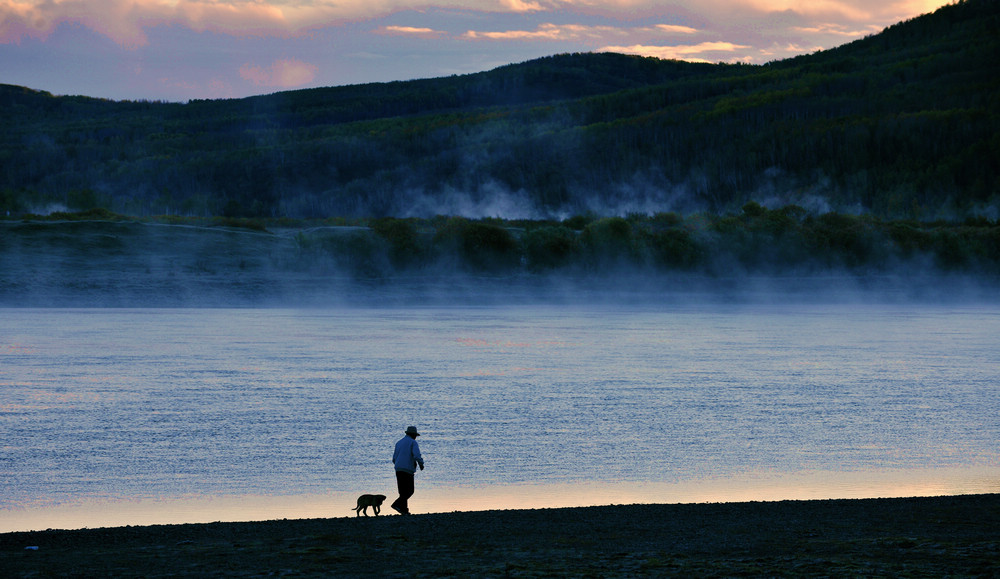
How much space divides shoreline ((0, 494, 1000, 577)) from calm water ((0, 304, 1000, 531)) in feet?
4.80

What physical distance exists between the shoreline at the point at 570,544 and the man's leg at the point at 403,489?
52 cm

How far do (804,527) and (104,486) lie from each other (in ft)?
30.2

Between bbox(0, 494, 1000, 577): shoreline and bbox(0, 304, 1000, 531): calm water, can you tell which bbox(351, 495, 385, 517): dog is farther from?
bbox(0, 304, 1000, 531): calm water

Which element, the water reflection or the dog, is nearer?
the dog

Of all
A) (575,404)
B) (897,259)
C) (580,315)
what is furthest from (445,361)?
(897,259)

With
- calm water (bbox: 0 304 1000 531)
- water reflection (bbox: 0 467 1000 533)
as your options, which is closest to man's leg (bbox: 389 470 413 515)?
water reflection (bbox: 0 467 1000 533)

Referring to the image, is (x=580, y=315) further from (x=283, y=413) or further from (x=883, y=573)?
(x=883, y=573)

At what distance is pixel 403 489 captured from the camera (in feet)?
48.2

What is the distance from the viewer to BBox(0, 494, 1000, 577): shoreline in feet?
35.3

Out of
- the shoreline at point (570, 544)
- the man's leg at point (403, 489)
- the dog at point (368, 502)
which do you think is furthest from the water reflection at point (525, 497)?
the shoreline at point (570, 544)

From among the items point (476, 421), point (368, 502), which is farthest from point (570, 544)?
point (476, 421)

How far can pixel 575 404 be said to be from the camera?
25422mm

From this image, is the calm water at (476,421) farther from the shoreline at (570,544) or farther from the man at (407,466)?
the shoreline at (570,544)

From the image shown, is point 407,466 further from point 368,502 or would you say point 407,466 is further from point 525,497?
point 525,497
